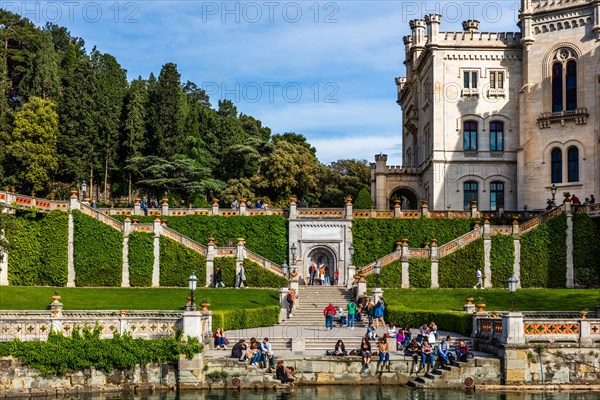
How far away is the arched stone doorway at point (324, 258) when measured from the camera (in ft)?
194

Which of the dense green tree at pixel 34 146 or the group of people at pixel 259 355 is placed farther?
the dense green tree at pixel 34 146

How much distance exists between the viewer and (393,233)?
59.4 metres

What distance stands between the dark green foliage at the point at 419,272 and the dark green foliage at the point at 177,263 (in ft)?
40.1

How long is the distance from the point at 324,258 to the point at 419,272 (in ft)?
23.1

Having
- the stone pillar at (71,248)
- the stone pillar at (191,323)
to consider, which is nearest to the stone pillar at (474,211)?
the stone pillar at (71,248)

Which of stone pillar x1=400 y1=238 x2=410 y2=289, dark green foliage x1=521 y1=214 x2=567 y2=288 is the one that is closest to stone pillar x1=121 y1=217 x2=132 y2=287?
stone pillar x1=400 y1=238 x2=410 y2=289

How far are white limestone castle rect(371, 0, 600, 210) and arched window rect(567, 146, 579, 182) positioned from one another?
0.22 ft

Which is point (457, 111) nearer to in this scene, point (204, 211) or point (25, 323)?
point (204, 211)

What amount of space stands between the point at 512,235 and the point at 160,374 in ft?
96.3

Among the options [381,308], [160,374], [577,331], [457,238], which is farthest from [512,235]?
[160,374]

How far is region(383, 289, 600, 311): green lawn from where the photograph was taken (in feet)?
149

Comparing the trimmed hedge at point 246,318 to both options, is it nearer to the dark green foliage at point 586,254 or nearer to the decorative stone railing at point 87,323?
the decorative stone railing at point 87,323

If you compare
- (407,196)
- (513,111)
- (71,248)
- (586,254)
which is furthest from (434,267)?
(71,248)

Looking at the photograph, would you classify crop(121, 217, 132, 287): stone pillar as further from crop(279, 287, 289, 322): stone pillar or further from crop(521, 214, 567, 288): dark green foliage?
crop(521, 214, 567, 288): dark green foliage
